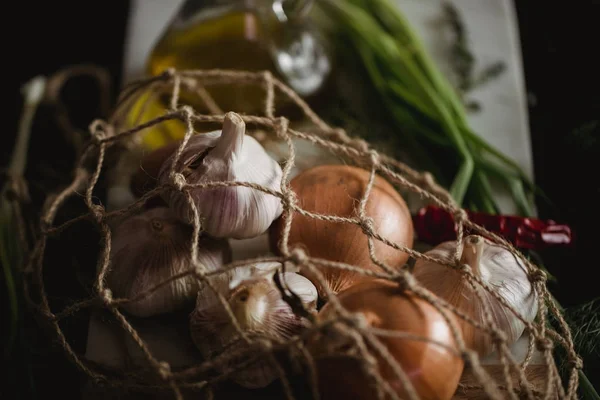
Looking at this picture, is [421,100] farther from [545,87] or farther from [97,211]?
[97,211]

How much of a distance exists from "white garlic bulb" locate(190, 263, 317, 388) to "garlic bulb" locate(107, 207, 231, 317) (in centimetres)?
5

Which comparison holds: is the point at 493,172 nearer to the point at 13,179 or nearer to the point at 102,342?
the point at 102,342

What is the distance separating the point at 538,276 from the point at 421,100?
0.48 meters

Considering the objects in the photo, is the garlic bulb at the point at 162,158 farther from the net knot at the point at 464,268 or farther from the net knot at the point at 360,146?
the net knot at the point at 464,268

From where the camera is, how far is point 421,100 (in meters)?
1.09

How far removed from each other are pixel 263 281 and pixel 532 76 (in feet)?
2.91

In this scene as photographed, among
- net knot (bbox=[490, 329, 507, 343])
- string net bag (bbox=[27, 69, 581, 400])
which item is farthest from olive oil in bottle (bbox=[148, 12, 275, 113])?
net knot (bbox=[490, 329, 507, 343])

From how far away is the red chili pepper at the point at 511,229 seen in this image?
86cm

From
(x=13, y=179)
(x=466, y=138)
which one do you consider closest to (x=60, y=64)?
(x=13, y=179)

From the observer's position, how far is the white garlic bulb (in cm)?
63

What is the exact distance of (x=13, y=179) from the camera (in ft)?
3.31

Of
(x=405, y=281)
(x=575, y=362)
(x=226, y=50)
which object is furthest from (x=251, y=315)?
(x=226, y=50)

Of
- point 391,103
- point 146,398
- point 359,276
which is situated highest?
point 391,103

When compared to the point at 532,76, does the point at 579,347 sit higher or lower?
lower
